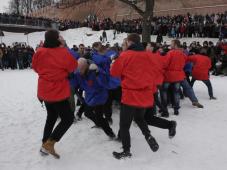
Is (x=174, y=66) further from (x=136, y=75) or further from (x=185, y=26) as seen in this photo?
(x=185, y=26)

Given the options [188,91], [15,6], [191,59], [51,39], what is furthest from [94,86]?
[15,6]

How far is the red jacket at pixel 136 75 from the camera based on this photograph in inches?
210

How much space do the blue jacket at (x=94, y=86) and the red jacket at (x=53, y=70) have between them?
0.63 metres

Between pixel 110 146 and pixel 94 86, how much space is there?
1027 mm

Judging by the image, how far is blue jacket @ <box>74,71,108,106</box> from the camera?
20.3ft

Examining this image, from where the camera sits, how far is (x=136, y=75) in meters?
5.37

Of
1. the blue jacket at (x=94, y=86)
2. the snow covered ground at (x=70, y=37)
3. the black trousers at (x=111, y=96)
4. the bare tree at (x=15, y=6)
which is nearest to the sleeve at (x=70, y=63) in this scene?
the blue jacket at (x=94, y=86)

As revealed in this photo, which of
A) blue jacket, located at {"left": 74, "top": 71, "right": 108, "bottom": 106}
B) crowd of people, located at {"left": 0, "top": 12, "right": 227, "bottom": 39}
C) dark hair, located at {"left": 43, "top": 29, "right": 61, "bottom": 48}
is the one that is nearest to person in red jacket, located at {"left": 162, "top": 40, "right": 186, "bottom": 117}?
blue jacket, located at {"left": 74, "top": 71, "right": 108, "bottom": 106}

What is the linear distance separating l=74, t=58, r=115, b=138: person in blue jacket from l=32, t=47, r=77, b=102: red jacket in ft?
1.84

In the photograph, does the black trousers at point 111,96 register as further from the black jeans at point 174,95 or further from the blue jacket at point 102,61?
the black jeans at point 174,95

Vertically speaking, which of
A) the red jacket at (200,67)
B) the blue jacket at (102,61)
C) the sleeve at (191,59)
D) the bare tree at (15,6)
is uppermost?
the bare tree at (15,6)

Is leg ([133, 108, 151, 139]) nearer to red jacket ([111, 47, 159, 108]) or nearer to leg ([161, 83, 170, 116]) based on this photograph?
red jacket ([111, 47, 159, 108])

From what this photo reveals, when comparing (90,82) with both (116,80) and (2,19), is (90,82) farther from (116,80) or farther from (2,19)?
(2,19)

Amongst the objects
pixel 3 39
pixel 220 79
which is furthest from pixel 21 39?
pixel 220 79
